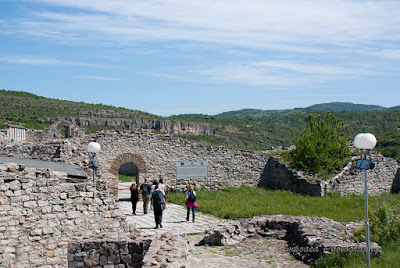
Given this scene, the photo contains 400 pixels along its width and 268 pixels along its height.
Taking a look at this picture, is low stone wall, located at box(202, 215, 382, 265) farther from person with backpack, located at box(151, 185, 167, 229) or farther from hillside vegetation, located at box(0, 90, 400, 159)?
hillside vegetation, located at box(0, 90, 400, 159)

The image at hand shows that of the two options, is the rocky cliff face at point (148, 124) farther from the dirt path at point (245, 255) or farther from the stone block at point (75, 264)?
the stone block at point (75, 264)

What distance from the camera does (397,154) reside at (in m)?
33.7

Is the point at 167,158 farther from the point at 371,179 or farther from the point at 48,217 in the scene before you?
the point at 48,217

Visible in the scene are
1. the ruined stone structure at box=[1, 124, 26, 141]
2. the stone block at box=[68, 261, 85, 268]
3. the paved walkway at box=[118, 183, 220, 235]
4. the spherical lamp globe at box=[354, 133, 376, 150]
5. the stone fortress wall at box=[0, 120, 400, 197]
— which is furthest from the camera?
the ruined stone structure at box=[1, 124, 26, 141]

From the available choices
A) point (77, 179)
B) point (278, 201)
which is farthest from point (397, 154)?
point (77, 179)

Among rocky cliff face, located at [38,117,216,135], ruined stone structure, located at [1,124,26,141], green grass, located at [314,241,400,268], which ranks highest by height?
rocky cliff face, located at [38,117,216,135]

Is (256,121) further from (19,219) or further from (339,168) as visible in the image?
(19,219)

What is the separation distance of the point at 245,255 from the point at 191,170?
11.4 meters

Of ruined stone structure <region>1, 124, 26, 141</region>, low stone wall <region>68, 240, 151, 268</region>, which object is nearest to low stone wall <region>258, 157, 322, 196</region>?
low stone wall <region>68, 240, 151, 268</region>

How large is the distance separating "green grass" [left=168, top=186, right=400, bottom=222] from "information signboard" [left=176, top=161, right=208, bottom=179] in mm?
931

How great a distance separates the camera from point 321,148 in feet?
70.2

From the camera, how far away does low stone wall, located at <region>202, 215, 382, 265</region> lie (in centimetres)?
845

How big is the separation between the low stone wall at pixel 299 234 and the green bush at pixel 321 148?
1022 centimetres

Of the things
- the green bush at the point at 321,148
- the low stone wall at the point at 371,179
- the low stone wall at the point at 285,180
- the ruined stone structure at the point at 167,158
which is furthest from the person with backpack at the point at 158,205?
the green bush at the point at 321,148
